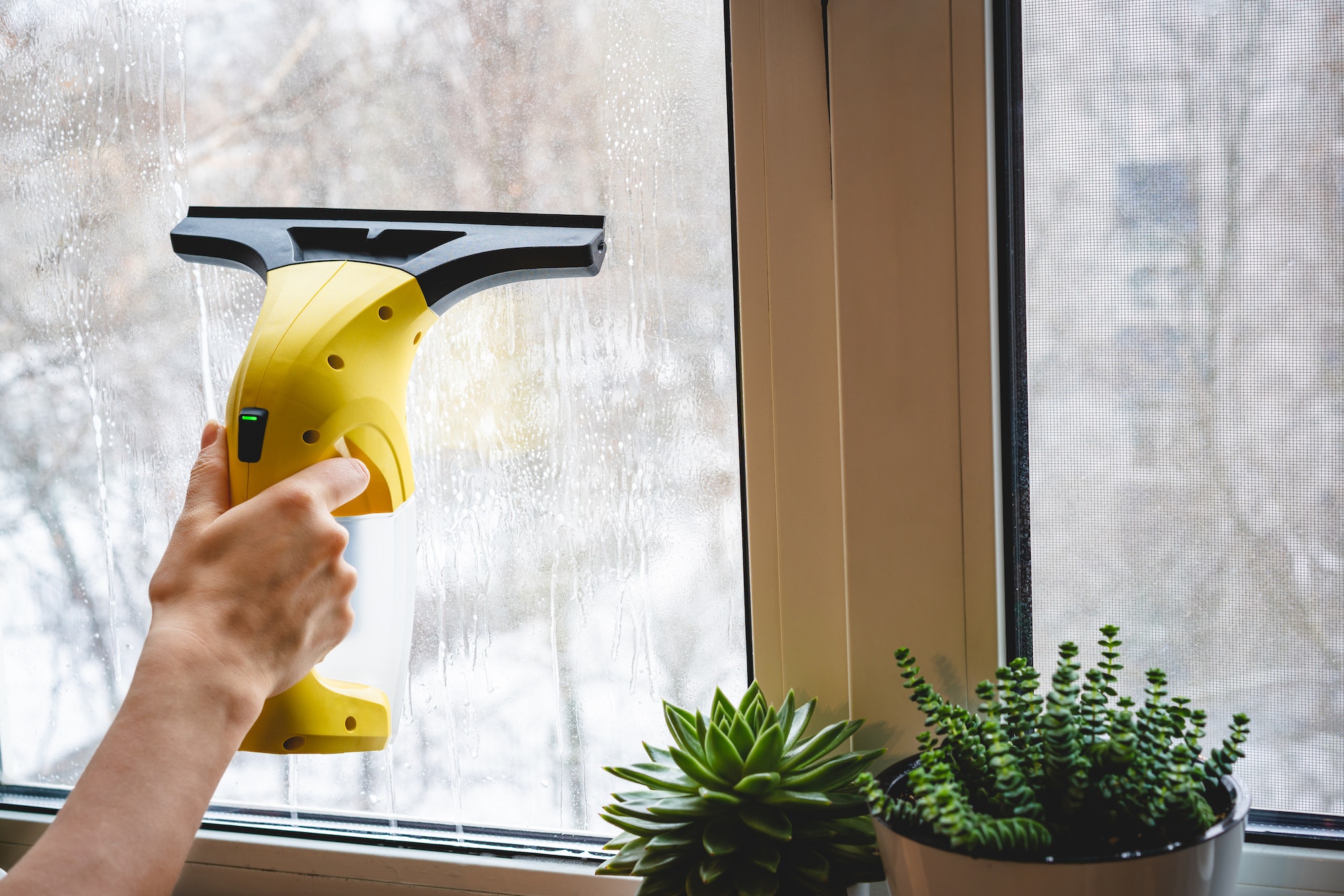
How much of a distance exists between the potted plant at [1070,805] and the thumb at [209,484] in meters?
0.45

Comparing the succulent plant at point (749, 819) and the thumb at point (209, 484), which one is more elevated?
the thumb at point (209, 484)

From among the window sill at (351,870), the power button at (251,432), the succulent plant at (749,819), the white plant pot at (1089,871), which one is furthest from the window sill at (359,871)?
the power button at (251,432)

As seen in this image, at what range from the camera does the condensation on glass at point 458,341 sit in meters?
0.70

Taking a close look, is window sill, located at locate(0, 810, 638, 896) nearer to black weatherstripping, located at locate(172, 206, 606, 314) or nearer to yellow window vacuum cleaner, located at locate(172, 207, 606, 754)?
yellow window vacuum cleaner, located at locate(172, 207, 606, 754)

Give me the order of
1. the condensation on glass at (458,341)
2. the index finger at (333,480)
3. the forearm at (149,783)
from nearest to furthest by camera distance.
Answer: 1. the forearm at (149,783)
2. the index finger at (333,480)
3. the condensation on glass at (458,341)

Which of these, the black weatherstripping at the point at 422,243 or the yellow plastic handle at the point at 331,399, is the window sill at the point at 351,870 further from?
the black weatherstripping at the point at 422,243

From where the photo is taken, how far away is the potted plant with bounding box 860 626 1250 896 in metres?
0.45

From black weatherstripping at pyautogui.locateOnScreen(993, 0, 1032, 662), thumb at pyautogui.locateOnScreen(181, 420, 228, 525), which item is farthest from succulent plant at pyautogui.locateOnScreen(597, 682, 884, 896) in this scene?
thumb at pyautogui.locateOnScreen(181, 420, 228, 525)

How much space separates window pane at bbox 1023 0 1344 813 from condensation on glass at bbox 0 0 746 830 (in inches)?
10.1

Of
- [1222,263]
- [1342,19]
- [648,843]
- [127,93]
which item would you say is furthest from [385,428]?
[1342,19]

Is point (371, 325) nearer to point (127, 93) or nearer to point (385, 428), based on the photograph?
point (385, 428)

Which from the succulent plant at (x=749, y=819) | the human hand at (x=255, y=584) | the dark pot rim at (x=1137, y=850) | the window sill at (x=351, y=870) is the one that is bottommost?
the window sill at (x=351, y=870)

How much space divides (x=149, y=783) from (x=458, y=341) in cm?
41

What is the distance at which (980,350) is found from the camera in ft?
Result: 2.03
